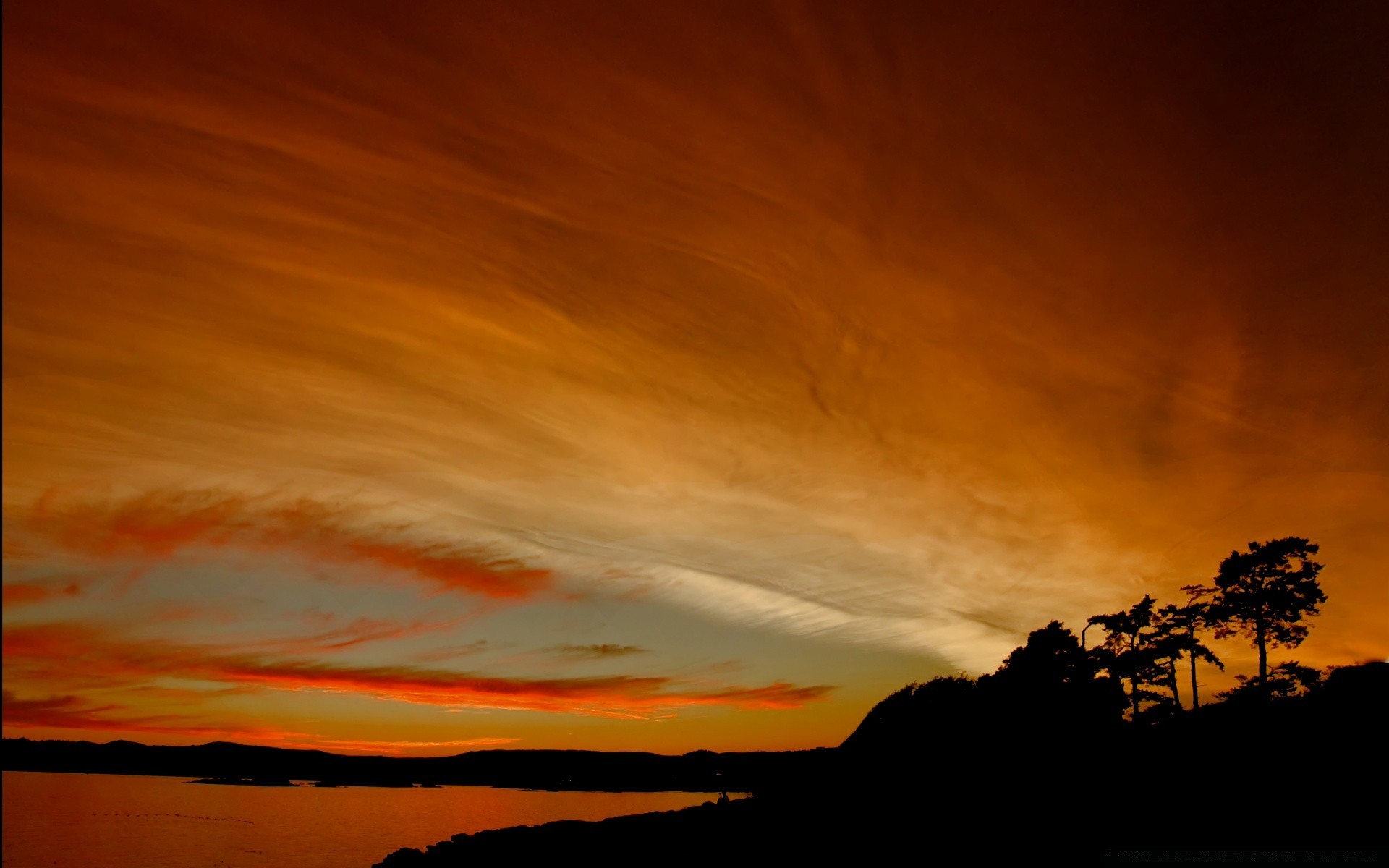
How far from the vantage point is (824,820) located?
27.6m

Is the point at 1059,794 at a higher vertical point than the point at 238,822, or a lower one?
higher

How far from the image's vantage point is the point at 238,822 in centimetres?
8612

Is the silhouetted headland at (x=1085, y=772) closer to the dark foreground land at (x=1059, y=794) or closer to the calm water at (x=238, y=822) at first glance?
the dark foreground land at (x=1059, y=794)

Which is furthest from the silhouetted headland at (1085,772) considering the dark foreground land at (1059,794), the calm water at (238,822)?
the calm water at (238,822)

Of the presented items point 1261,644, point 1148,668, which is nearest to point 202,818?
point 1148,668

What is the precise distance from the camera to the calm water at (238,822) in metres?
58.2

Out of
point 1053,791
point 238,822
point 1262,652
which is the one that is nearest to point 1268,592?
point 1262,652

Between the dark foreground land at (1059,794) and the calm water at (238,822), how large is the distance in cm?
3404

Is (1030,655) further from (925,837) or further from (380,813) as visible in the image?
(380,813)

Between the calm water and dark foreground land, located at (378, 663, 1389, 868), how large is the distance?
112 feet

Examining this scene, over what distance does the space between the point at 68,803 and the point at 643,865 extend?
116 metres

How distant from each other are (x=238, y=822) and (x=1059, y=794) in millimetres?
94001

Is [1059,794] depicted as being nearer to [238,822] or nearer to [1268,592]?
[1268,592]

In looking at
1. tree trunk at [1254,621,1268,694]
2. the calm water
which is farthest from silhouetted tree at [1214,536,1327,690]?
the calm water
